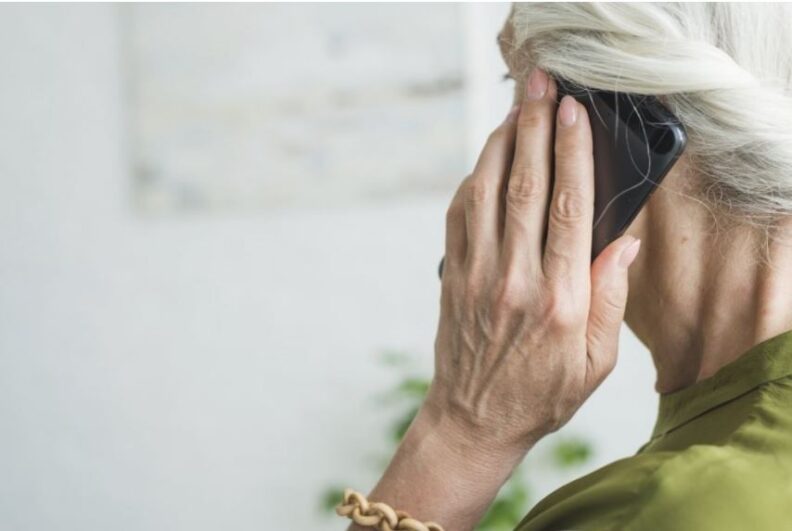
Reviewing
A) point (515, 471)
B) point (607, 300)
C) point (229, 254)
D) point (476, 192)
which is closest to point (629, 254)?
point (607, 300)

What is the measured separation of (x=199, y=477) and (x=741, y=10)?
6.05ft

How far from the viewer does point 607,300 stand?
791mm

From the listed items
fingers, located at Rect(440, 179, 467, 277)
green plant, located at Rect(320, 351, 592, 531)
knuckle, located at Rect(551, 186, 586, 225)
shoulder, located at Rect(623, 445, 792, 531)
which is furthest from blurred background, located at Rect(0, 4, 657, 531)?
shoulder, located at Rect(623, 445, 792, 531)

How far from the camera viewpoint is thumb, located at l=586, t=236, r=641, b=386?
30.7 inches

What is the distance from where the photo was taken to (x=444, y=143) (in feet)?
6.97

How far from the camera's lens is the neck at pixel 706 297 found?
0.71 metres

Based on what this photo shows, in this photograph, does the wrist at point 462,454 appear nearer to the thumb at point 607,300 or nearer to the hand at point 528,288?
the hand at point 528,288

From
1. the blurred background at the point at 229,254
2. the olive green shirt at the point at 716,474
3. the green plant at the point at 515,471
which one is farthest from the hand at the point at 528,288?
the blurred background at the point at 229,254

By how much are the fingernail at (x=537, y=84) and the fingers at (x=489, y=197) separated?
5 cm

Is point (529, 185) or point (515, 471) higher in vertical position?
point (529, 185)

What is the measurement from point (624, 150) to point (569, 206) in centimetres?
7

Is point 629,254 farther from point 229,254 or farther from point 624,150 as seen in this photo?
point 229,254

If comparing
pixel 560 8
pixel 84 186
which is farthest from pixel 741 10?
pixel 84 186

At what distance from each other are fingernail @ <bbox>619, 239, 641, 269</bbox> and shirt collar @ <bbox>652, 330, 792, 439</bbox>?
0.11m
